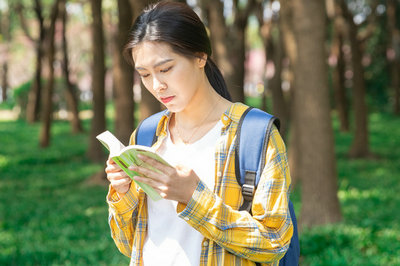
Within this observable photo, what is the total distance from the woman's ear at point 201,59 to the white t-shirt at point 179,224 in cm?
22

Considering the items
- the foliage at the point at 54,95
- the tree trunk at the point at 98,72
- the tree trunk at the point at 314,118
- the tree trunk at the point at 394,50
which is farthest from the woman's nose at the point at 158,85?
the foliage at the point at 54,95

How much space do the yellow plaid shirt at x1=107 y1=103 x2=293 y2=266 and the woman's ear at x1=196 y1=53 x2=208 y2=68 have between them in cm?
20

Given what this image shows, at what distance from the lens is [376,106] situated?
2200 centimetres

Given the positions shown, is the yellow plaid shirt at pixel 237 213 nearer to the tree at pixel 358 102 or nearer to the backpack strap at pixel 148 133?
the backpack strap at pixel 148 133

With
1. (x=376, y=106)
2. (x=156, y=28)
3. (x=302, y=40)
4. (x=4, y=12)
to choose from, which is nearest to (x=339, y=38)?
(x=376, y=106)

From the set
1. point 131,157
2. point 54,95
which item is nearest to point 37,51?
point 54,95

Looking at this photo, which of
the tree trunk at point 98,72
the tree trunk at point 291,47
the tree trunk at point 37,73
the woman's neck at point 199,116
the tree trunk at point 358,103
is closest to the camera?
the woman's neck at point 199,116

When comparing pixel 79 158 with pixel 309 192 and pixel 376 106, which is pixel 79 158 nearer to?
pixel 309 192

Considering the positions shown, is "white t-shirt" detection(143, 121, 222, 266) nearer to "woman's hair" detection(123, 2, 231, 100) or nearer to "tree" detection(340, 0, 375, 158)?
"woman's hair" detection(123, 2, 231, 100)

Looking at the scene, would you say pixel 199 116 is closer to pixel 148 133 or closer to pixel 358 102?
pixel 148 133

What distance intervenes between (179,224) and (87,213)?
6.25 m

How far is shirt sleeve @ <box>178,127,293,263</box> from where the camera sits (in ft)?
5.23

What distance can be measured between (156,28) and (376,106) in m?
21.6

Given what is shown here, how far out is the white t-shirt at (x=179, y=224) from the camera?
1773 millimetres
